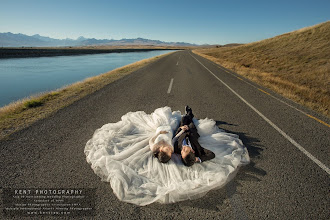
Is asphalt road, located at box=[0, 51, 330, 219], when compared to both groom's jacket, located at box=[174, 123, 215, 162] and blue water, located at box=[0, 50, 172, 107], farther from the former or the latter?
blue water, located at box=[0, 50, 172, 107]

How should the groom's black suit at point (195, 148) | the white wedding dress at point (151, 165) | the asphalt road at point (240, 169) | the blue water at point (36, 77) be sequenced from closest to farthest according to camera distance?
1. the asphalt road at point (240, 169)
2. the white wedding dress at point (151, 165)
3. the groom's black suit at point (195, 148)
4. the blue water at point (36, 77)

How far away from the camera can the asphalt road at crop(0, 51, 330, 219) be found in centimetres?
246

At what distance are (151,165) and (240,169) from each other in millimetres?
1647

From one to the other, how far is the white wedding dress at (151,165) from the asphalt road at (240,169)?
13cm

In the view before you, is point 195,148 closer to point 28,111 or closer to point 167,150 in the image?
point 167,150

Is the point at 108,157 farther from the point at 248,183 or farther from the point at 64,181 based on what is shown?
the point at 248,183

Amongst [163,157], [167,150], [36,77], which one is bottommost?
[36,77]

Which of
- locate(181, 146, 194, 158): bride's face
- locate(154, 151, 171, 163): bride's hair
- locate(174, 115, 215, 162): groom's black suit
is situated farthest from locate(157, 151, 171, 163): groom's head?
locate(174, 115, 215, 162): groom's black suit

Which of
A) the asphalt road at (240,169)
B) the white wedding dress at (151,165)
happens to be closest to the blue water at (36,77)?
the asphalt road at (240,169)

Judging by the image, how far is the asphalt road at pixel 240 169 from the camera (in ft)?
8.08

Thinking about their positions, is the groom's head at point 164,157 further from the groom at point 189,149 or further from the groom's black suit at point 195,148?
the groom's black suit at point 195,148

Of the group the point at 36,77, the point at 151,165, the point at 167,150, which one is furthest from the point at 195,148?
the point at 36,77

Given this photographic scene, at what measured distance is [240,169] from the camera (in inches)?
128

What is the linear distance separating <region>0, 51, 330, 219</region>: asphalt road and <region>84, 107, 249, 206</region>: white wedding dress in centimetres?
13
